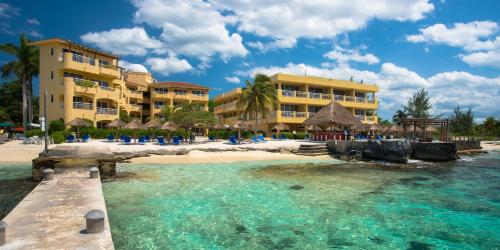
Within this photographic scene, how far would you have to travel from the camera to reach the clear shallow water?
21.7ft

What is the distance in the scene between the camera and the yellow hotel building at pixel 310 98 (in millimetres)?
40875

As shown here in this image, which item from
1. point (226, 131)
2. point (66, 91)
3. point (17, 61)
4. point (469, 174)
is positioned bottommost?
point (469, 174)

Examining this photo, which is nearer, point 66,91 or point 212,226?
point 212,226

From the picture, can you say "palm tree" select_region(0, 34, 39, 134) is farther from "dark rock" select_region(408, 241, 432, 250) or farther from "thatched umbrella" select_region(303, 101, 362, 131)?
"dark rock" select_region(408, 241, 432, 250)

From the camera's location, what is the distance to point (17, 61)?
1553 inches

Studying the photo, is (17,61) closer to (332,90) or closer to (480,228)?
(332,90)

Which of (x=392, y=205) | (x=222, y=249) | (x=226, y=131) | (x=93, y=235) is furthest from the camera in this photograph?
(x=226, y=131)

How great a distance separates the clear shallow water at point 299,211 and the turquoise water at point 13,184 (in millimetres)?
2511

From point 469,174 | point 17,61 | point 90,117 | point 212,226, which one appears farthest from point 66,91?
point 469,174

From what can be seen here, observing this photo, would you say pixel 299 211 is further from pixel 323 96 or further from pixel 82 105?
pixel 323 96

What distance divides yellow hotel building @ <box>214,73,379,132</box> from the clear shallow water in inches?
1039

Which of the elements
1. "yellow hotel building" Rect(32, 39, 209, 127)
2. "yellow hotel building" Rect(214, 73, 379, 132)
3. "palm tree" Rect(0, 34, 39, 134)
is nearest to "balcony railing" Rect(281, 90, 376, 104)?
"yellow hotel building" Rect(214, 73, 379, 132)

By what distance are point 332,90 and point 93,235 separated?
4329 centimetres

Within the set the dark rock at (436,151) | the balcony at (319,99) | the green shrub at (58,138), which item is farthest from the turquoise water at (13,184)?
the balcony at (319,99)
